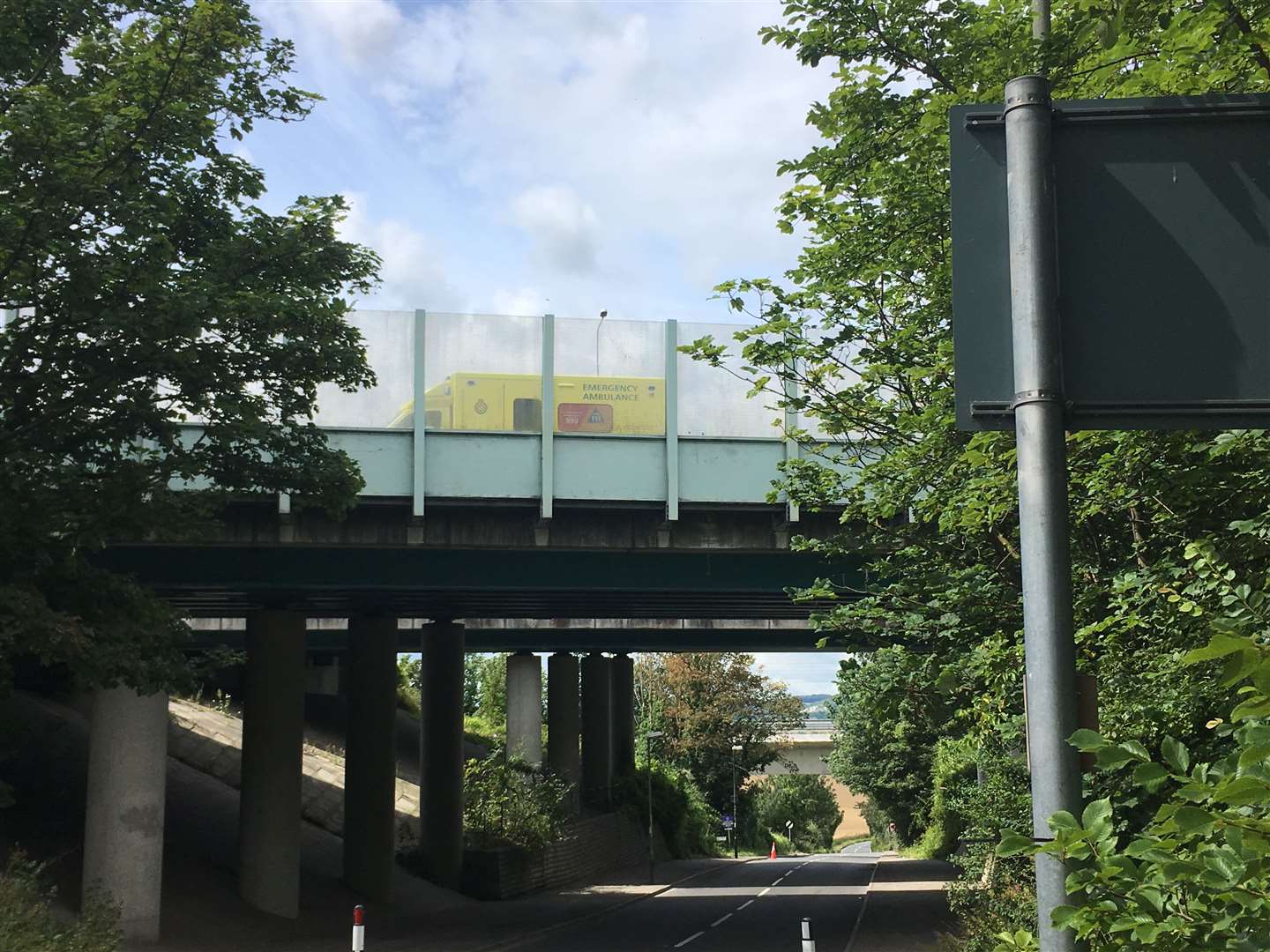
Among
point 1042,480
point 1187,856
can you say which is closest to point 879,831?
point 1187,856

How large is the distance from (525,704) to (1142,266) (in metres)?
54.0

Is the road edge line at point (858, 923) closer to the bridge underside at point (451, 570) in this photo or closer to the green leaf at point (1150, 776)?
the bridge underside at point (451, 570)

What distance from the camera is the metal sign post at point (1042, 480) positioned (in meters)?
3.83

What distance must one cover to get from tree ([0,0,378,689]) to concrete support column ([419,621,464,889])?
18.6 metres

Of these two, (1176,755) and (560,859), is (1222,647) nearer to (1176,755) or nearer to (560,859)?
(1176,755)

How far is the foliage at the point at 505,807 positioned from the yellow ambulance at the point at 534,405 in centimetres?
1730

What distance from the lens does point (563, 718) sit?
55062 millimetres

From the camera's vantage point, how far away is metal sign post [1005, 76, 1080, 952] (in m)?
3.83

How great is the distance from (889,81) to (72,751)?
2627 cm

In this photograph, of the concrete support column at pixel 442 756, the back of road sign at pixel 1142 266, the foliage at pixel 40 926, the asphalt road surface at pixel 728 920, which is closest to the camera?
the back of road sign at pixel 1142 266

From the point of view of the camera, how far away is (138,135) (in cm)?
1627

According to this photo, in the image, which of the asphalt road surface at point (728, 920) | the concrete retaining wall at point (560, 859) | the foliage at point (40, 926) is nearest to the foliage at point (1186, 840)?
the foliage at point (40, 926)

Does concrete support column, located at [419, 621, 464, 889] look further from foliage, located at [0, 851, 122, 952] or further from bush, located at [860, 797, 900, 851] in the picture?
bush, located at [860, 797, 900, 851]

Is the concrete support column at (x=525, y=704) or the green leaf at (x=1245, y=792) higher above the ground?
the green leaf at (x=1245, y=792)
